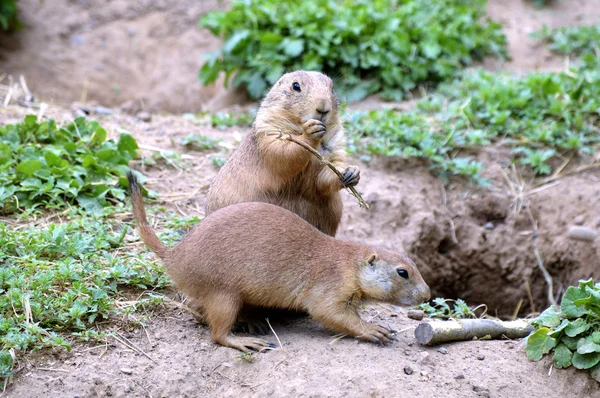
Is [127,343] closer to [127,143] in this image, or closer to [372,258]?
[372,258]

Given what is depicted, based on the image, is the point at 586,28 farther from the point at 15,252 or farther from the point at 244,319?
the point at 15,252

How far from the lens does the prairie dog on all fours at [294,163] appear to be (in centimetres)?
447

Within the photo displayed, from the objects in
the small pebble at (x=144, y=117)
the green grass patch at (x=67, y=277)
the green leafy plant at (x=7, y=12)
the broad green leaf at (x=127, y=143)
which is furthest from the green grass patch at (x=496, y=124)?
the green leafy plant at (x=7, y=12)

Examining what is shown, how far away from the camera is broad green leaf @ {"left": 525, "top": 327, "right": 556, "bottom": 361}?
3.97 m

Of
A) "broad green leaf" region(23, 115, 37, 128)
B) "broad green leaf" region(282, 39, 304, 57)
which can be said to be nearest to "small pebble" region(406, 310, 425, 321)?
"broad green leaf" region(23, 115, 37, 128)

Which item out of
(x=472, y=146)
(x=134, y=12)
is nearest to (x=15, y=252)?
(x=472, y=146)

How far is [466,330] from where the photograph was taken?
14.1 feet

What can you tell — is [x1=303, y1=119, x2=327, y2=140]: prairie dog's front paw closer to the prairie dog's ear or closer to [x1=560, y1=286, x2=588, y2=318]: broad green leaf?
the prairie dog's ear

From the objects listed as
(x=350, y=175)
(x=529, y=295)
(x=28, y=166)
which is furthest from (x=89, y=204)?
(x=529, y=295)

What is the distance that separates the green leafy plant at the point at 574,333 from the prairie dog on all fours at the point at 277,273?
2.26 feet

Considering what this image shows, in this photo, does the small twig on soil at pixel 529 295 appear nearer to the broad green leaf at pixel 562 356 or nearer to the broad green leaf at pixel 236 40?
the broad green leaf at pixel 562 356

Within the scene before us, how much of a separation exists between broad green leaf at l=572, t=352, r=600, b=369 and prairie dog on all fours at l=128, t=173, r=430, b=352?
2.83 ft

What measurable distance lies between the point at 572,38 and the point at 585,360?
6933mm

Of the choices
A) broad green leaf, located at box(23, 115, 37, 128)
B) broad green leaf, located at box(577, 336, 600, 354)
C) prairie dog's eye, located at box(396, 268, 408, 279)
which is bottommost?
broad green leaf, located at box(577, 336, 600, 354)
